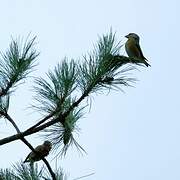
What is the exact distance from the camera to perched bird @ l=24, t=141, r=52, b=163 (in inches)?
92.9

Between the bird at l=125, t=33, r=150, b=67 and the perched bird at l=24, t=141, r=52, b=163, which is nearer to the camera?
the perched bird at l=24, t=141, r=52, b=163

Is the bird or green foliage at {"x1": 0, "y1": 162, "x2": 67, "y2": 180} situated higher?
the bird

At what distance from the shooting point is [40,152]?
7.75 feet

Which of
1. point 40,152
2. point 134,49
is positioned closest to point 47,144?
point 40,152

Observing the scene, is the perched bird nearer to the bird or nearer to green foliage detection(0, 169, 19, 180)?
green foliage detection(0, 169, 19, 180)

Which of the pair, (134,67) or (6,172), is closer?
(6,172)

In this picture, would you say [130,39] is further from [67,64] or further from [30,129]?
[30,129]

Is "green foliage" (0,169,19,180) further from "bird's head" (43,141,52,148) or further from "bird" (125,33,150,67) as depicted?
"bird" (125,33,150,67)

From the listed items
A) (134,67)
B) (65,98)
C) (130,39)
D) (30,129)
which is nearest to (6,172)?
(30,129)

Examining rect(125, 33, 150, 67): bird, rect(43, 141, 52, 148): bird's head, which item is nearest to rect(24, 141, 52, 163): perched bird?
rect(43, 141, 52, 148): bird's head

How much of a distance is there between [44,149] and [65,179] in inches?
7.0

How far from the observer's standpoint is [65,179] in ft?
7.79

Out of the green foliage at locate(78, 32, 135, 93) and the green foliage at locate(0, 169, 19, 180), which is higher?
the green foliage at locate(78, 32, 135, 93)

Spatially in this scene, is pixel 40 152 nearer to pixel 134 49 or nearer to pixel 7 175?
pixel 7 175
